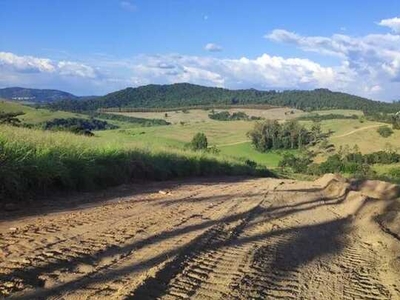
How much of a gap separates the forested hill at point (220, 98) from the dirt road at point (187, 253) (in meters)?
135

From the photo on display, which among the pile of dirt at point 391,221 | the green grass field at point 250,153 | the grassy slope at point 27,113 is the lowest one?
the green grass field at point 250,153

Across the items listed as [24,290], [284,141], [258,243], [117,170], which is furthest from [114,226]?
[284,141]

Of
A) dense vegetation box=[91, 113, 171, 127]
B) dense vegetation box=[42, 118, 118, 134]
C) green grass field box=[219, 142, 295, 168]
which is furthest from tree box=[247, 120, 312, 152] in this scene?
dense vegetation box=[42, 118, 118, 134]

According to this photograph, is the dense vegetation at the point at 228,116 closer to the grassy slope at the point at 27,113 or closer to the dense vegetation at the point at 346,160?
the dense vegetation at the point at 346,160

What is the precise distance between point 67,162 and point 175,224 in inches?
151

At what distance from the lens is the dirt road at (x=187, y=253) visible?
15.4 ft

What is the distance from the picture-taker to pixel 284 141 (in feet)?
300

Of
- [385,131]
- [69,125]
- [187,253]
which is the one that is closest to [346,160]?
[385,131]

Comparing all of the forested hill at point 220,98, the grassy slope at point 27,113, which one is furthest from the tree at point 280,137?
the forested hill at point 220,98

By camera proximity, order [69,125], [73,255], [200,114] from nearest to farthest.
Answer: [73,255] < [69,125] < [200,114]

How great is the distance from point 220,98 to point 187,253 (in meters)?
178

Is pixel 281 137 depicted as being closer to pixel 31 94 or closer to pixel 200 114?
pixel 200 114

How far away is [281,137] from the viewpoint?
91.3 meters

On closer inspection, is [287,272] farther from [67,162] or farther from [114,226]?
[67,162]
